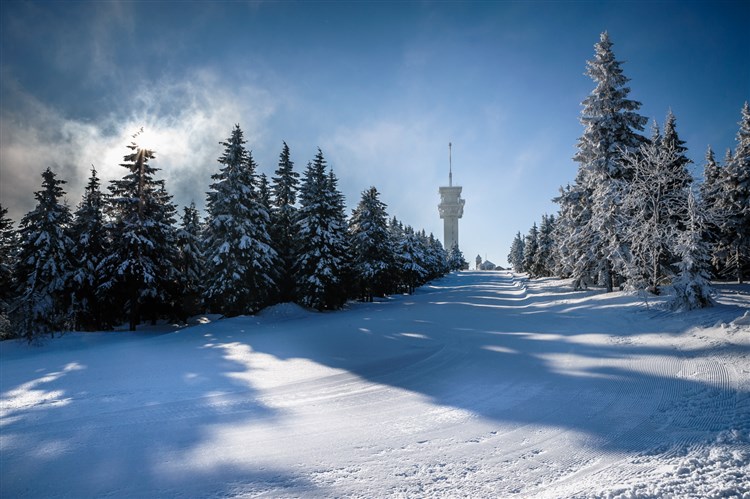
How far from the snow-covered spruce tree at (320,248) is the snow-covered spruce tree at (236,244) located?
2332 millimetres

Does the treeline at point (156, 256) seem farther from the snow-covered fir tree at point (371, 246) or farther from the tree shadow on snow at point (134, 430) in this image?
the tree shadow on snow at point (134, 430)

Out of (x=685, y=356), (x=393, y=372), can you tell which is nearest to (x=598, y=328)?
(x=685, y=356)

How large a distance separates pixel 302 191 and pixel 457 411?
972 inches

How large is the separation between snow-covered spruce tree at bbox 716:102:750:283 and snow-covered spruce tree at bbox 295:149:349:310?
2842cm

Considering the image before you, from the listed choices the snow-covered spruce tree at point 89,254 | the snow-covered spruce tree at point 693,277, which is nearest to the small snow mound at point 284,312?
the snow-covered spruce tree at point 89,254

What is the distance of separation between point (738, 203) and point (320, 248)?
103 ft

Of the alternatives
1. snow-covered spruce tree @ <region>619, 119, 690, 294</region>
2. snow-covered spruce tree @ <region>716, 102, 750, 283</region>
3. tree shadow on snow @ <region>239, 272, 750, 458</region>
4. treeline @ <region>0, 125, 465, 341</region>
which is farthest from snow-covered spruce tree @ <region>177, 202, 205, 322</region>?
snow-covered spruce tree @ <region>716, 102, 750, 283</region>

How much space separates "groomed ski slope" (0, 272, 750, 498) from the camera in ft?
12.2

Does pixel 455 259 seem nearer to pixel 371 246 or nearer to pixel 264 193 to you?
pixel 371 246

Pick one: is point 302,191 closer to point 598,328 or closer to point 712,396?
point 598,328

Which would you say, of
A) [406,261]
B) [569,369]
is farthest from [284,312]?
[406,261]

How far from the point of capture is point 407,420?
5254 millimetres

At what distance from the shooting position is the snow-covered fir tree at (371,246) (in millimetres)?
32969

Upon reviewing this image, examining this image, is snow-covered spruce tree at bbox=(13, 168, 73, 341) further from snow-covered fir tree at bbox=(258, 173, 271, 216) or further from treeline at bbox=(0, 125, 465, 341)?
snow-covered fir tree at bbox=(258, 173, 271, 216)
